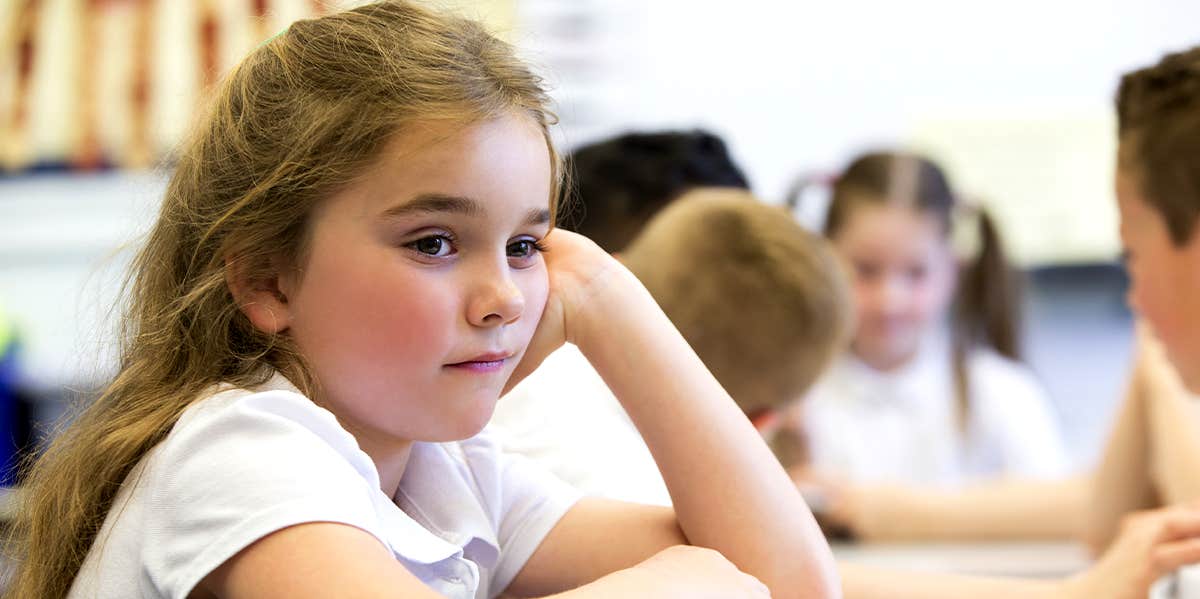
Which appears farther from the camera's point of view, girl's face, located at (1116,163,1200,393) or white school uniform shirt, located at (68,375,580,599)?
girl's face, located at (1116,163,1200,393)

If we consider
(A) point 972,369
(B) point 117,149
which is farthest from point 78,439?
(B) point 117,149

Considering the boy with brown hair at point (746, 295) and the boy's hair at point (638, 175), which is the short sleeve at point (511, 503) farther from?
the boy's hair at point (638, 175)

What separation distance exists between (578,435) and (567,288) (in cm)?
23

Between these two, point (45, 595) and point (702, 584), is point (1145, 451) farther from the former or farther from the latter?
point (45, 595)

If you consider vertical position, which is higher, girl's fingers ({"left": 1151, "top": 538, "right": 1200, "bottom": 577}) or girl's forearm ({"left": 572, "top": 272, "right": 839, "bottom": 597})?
girl's forearm ({"left": 572, "top": 272, "right": 839, "bottom": 597})

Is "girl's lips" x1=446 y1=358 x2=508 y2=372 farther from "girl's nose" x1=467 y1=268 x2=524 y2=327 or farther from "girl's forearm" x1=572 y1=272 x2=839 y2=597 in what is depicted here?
"girl's forearm" x1=572 y1=272 x2=839 y2=597

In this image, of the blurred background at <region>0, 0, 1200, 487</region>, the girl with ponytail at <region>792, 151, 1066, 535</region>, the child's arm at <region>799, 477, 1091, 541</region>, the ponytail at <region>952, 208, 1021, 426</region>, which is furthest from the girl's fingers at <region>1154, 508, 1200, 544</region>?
the blurred background at <region>0, 0, 1200, 487</region>

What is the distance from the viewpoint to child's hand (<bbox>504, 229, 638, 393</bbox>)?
2.70 ft

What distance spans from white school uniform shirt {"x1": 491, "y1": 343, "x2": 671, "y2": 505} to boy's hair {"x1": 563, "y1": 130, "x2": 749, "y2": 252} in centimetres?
35

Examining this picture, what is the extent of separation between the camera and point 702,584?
2.33ft

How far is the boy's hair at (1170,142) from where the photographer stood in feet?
3.71

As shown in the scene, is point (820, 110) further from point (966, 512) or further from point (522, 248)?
point (522, 248)

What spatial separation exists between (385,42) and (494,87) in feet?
0.22

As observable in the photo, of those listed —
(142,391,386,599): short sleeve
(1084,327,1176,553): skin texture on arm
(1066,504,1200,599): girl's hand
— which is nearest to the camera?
(142,391,386,599): short sleeve
